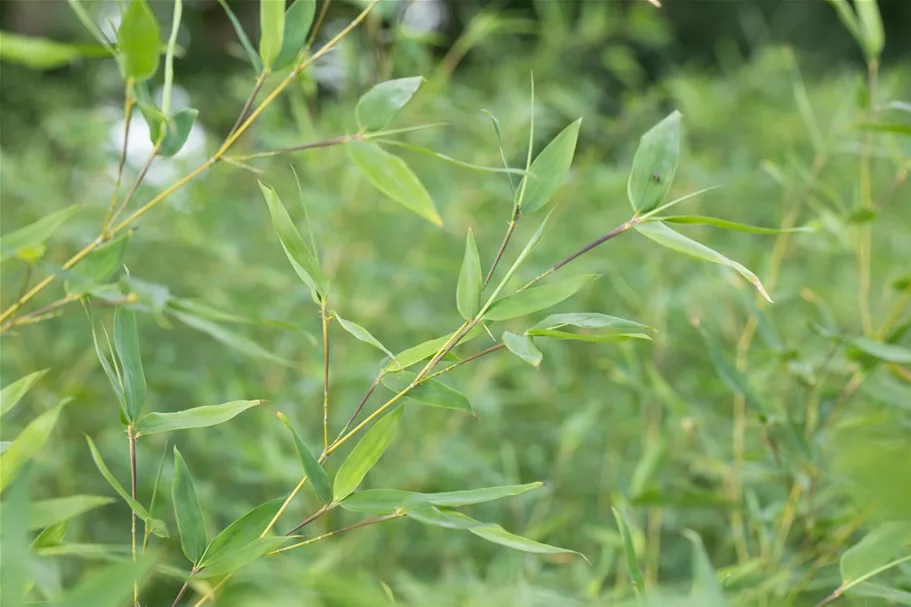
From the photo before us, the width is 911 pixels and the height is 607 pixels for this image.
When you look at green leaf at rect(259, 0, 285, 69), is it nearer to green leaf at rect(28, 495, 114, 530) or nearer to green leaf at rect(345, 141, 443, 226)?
green leaf at rect(345, 141, 443, 226)

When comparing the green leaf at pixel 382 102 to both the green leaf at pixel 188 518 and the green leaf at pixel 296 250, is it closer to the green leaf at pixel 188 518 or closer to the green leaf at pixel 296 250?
the green leaf at pixel 296 250

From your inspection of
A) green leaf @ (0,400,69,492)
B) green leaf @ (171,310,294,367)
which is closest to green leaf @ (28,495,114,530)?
green leaf @ (0,400,69,492)

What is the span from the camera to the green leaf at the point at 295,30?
1.21 ft

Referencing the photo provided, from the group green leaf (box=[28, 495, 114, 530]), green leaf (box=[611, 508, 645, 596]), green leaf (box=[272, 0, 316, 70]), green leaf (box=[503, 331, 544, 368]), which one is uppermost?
green leaf (box=[272, 0, 316, 70])

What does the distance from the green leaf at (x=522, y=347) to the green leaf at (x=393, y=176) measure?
6 cm

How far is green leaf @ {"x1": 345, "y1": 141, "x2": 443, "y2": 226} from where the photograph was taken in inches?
13.9

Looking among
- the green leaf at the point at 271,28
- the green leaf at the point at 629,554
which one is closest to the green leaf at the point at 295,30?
the green leaf at the point at 271,28

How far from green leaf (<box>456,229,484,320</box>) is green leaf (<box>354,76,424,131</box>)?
65mm

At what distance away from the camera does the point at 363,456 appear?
353 mm

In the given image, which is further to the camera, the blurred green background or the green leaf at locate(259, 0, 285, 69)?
the blurred green background

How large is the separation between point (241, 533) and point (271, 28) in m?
0.20

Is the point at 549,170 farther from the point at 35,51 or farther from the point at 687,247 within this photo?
the point at 35,51

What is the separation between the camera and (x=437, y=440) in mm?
938

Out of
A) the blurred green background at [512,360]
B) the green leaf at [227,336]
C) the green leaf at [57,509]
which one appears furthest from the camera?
the blurred green background at [512,360]
